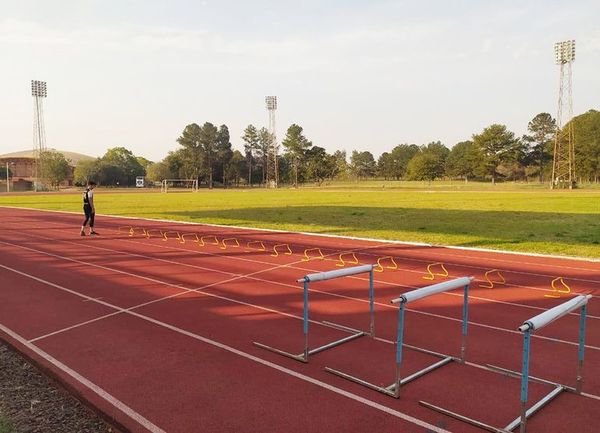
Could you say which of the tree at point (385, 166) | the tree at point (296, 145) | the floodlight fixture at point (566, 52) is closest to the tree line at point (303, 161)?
the tree at point (296, 145)

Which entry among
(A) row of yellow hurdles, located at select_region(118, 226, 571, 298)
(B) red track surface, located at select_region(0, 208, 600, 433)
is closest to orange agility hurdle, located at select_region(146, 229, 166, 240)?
(A) row of yellow hurdles, located at select_region(118, 226, 571, 298)

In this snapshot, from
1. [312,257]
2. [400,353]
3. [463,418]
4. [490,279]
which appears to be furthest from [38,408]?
[312,257]

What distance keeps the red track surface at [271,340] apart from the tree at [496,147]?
261ft

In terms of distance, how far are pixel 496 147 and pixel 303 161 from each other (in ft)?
123

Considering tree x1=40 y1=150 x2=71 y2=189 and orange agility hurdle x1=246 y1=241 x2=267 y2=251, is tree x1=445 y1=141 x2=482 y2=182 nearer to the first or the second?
tree x1=40 y1=150 x2=71 y2=189

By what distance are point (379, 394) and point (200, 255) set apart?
8978 millimetres

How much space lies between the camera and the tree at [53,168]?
85812 millimetres

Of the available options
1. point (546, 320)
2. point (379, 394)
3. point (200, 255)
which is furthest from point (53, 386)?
point (200, 255)

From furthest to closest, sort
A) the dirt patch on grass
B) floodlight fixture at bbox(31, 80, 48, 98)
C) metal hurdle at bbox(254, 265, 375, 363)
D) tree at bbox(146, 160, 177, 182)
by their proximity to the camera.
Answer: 1. tree at bbox(146, 160, 177, 182)
2. floodlight fixture at bbox(31, 80, 48, 98)
3. metal hurdle at bbox(254, 265, 375, 363)
4. the dirt patch on grass

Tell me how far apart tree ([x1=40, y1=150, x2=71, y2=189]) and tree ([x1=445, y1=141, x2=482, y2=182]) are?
76.6m

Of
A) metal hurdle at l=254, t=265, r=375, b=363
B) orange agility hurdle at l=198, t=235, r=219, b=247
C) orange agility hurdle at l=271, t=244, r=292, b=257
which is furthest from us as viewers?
orange agility hurdle at l=198, t=235, r=219, b=247

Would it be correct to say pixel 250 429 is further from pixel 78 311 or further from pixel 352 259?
pixel 352 259

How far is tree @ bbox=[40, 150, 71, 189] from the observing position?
8581cm

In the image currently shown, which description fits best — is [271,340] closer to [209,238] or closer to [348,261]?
[348,261]
